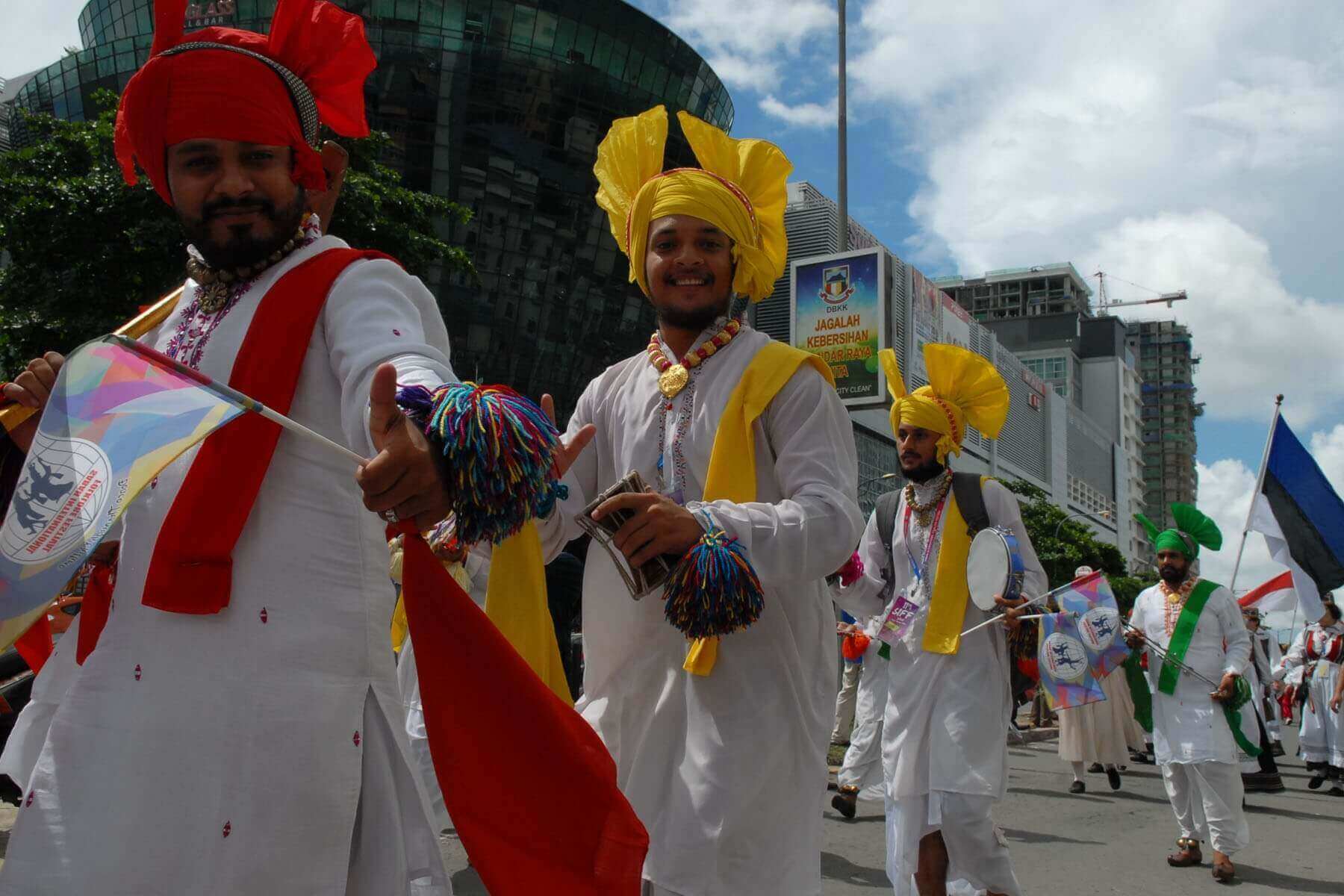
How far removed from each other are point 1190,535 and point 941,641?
4873 mm

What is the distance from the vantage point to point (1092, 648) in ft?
26.7

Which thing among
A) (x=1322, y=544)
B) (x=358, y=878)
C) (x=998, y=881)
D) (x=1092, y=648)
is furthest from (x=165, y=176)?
(x=1322, y=544)

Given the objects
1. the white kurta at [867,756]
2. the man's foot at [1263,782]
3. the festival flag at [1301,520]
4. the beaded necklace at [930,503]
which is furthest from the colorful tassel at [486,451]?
the man's foot at [1263,782]

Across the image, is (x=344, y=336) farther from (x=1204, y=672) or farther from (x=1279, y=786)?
(x=1279, y=786)


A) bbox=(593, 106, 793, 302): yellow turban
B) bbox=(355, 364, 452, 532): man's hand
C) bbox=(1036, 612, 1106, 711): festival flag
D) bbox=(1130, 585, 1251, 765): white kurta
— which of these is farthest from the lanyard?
bbox=(355, 364, 452, 532): man's hand

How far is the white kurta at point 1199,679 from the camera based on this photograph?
8.77 m

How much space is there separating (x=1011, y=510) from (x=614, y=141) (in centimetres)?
334

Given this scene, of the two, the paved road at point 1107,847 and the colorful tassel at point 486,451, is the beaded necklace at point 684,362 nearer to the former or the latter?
the colorful tassel at point 486,451

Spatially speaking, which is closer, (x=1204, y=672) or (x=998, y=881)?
(x=998, y=881)

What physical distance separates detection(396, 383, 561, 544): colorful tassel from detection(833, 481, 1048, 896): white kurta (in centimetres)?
402

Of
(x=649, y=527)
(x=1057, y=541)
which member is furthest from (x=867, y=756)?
(x=1057, y=541)

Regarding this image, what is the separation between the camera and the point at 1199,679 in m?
9.37

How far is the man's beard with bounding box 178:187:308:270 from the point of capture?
2.42 m

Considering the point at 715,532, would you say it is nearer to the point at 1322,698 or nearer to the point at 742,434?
the point at 742,434
